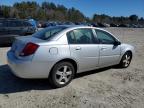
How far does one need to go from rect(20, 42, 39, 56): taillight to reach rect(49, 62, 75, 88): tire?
65 cm

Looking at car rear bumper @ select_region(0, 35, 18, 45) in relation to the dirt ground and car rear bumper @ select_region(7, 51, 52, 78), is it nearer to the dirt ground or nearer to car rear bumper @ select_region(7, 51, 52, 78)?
the dirt ground

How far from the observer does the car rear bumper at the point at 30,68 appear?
516 centimetres

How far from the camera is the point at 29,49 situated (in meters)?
5.26

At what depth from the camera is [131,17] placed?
146 metres

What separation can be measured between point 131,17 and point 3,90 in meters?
148

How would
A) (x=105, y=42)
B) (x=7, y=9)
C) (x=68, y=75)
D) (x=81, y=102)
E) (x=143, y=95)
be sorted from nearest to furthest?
(x=81, y=102) → (x=143, y=95) → (x=68, y=75) → (x=105, y=42) → (x=7, y=9)

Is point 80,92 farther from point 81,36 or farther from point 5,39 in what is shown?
point 5,39

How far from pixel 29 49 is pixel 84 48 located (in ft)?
4.93

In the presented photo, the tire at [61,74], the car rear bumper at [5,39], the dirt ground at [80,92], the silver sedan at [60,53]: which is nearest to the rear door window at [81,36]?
the silver sedan at [60,53]

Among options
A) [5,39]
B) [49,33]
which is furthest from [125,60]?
[5,39]

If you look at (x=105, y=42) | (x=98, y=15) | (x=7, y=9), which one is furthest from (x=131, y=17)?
(x=105, y=42)

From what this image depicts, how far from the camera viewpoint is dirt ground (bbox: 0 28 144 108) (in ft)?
15.7

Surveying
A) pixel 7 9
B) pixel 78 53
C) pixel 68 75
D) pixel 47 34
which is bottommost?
pixel 68 75

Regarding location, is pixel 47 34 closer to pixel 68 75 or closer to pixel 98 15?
pixel 68 75
